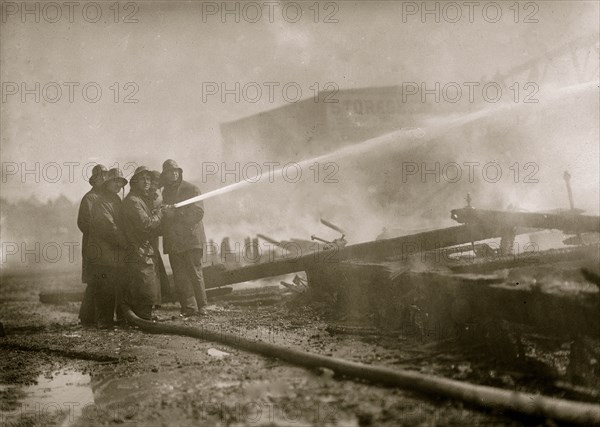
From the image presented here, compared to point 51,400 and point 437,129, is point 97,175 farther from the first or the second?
point 437,129

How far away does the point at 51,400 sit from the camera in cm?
521

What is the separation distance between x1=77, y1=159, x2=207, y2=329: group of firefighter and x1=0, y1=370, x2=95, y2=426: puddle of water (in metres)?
2.52

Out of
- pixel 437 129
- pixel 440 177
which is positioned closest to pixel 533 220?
pixel 437 129

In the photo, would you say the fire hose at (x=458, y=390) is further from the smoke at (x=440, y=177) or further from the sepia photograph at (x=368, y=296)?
the smoke at (x=440, y=177)

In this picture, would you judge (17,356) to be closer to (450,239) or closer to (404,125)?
(450,239)

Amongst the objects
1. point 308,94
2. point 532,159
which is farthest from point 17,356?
point 308,94

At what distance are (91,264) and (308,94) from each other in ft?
65.0

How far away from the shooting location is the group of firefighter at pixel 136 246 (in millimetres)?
8406

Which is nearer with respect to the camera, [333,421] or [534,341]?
[333,421]

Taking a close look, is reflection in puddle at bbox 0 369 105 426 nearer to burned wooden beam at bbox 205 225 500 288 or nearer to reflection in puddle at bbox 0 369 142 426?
reflection in puddle at bbox 0 369 142 426

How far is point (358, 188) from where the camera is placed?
2309 cm

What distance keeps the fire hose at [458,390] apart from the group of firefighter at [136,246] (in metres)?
3.20

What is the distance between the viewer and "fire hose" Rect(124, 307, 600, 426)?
323cm

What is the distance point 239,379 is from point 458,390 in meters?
1.99
